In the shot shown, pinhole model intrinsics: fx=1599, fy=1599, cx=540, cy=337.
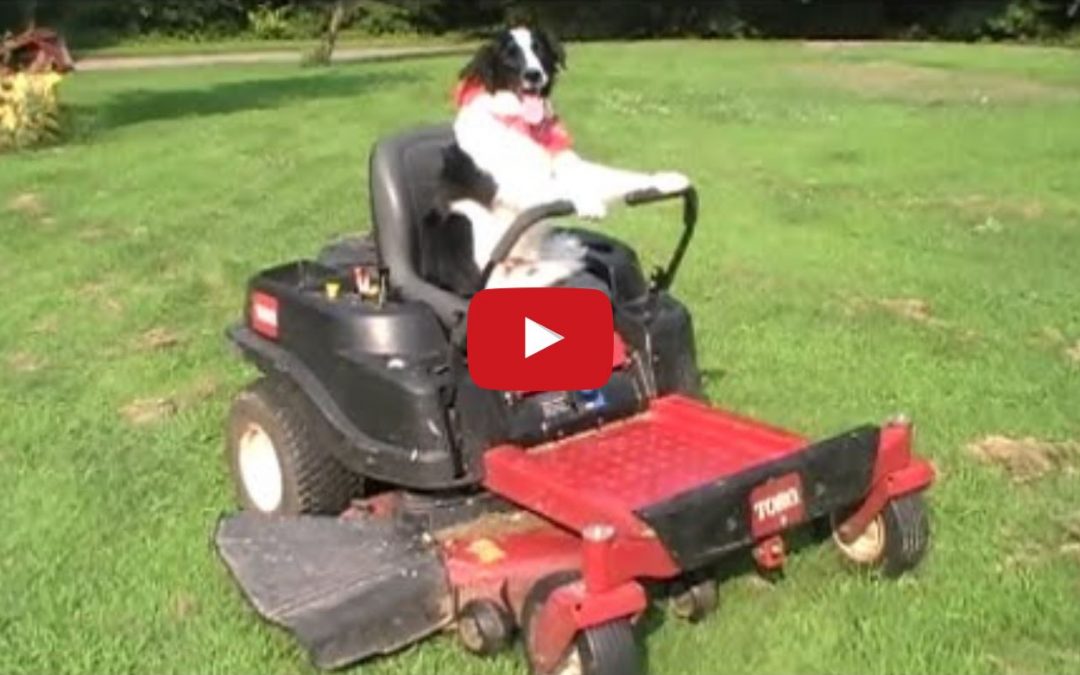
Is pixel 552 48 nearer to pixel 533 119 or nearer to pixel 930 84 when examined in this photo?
pixel 533 119

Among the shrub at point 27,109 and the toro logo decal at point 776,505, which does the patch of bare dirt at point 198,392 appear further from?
the shrub at point 27,109

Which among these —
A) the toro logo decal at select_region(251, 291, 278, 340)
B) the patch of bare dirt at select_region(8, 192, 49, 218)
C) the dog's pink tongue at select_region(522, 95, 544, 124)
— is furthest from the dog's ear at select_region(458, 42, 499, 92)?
the patch of bare dirt at select_region(8, 192, 49, 218)

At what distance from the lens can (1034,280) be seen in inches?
357

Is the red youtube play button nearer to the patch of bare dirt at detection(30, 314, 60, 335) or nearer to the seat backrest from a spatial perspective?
the seat backrest

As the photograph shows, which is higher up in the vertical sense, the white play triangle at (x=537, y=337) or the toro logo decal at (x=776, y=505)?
the white play triangle at (x=537, y=337)

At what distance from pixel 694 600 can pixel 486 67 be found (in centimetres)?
185

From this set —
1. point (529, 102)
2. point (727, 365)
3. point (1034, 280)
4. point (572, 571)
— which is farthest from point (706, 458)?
point (1034, 280)

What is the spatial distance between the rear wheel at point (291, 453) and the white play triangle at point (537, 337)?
26.5 inches

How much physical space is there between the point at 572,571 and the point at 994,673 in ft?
3.82

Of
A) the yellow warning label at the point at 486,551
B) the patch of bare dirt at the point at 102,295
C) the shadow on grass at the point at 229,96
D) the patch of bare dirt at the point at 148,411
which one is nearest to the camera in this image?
the yellow warning label at the point at 486,551

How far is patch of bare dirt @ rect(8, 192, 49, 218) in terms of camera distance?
12.1 metres

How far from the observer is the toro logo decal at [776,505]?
13.9 feet

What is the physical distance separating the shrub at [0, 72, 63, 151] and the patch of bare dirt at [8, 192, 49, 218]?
3488 millimetres

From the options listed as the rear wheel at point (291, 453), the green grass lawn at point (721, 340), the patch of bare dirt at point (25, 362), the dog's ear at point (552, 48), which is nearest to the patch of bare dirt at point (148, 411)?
the green grass lawn at point (721, 340)
